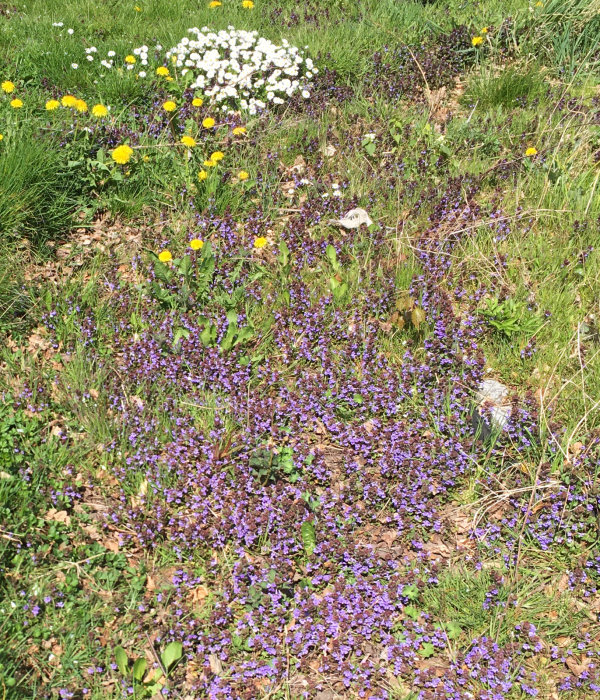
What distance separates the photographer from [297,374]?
4.37m

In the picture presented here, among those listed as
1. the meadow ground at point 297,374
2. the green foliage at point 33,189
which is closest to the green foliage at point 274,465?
the meadow ground at point 297,374

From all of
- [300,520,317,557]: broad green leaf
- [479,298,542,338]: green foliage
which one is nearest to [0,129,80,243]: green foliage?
[300,520,317,557]: broad green leaf

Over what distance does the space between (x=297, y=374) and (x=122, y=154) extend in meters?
2.24

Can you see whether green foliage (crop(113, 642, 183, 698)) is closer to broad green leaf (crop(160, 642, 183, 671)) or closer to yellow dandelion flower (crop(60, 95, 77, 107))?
Answer: broad green leaf (crop(160, 642, 183, 671))

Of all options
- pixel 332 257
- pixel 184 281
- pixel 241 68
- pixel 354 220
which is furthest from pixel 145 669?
pixel 241 68

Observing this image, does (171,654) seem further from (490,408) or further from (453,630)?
(490,408)

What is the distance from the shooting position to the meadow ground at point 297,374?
3.17m

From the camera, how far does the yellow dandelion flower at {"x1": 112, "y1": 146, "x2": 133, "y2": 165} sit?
5.08 m

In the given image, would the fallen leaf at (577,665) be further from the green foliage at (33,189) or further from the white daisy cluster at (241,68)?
the white daisy cluster at (241,68)

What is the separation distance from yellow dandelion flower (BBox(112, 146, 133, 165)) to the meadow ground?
3cm

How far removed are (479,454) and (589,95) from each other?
14.6ft

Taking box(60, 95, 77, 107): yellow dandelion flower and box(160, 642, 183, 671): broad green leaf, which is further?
box(60, 95, 77, 107): yellow dandelion flower

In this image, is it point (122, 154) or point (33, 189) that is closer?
point (33, 189)

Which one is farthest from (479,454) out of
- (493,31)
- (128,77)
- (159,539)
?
(493,31)
